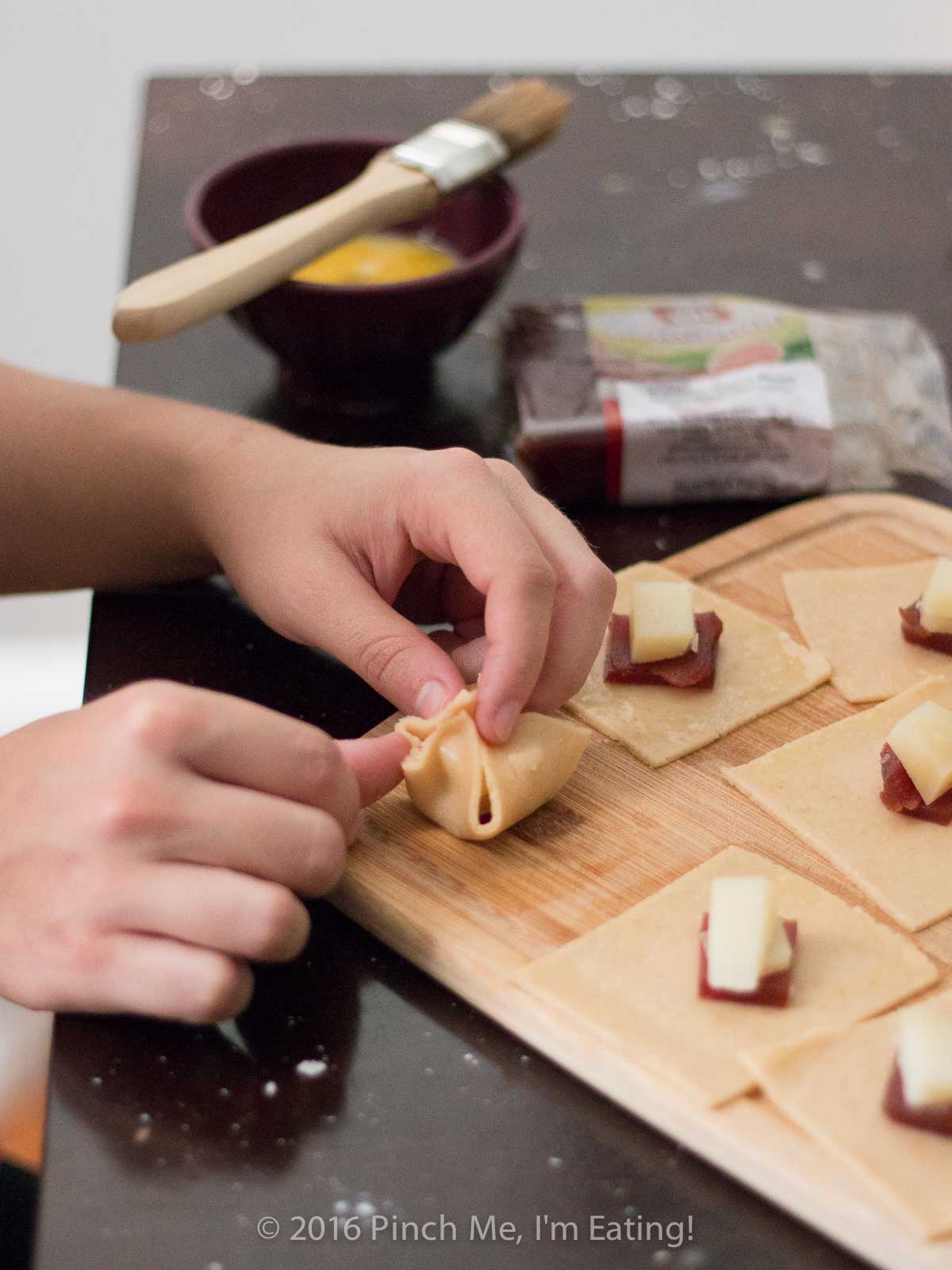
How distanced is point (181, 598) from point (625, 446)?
537 millimetres

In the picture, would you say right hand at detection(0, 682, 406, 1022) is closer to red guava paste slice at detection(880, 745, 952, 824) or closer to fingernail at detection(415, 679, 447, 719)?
fingernail at detection(415, 679, 447, 719)

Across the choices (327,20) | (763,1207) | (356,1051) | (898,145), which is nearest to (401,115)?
(898,145)

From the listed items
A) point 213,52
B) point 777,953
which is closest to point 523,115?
point 777,953

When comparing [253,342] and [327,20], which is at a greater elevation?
[253,342]

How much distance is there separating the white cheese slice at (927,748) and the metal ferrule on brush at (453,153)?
0.92m

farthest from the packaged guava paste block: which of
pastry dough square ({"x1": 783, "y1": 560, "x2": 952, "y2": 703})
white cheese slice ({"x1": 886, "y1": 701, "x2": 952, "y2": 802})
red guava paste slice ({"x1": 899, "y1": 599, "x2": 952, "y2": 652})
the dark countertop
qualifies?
white cheese slice ({"x1": 886, "y1": 701, "x2": 952, "y2": 802})

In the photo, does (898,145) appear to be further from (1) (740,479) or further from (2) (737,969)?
(2) (737,969)

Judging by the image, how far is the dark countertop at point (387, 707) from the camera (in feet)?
3.21

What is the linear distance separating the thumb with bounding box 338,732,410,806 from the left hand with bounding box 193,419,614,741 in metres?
0.06

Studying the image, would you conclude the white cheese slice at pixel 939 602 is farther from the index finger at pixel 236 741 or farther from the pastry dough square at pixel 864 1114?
the index finger at pixel 236 741

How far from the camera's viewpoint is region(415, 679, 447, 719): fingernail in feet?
4.16

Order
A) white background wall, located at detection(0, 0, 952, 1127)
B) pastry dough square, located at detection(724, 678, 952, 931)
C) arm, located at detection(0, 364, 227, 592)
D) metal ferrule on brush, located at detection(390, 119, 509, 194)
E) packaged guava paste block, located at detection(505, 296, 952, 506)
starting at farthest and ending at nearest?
white background wall, located at detection(0, 0, 952, 1127) < metal ferrule on brush, located at detection(390, 119, 509, 194) < packaged guava paste block, located at detection(505, 296, 952, 506) < arm, located at detection(0, 364, 227, 592) < pastry dough square, located at detection(724, 678, 952, 931)

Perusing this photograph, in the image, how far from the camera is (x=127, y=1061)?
3.54 feet

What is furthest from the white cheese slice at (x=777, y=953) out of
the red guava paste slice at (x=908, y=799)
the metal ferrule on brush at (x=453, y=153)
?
the metal ferrule on brush at (x=453, y=153)
